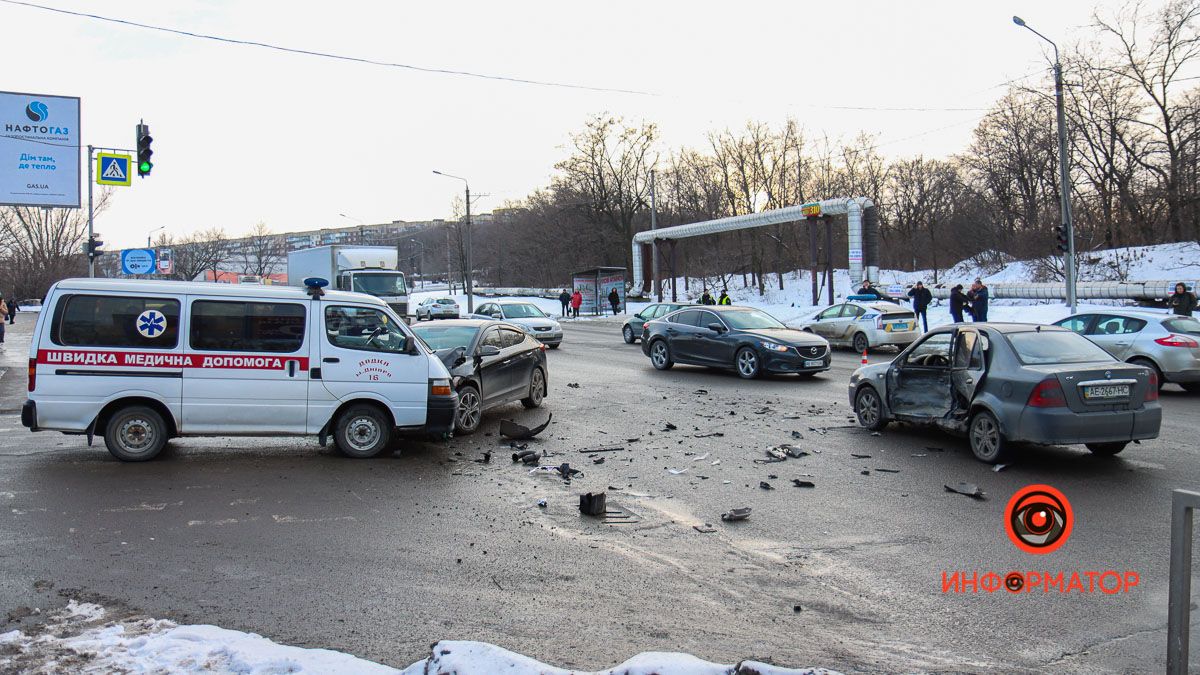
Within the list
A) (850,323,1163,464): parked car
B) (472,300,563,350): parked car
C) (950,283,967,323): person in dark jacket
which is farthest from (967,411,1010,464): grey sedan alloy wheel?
(472,300,563,350): parked car

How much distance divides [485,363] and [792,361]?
7213 millimetres

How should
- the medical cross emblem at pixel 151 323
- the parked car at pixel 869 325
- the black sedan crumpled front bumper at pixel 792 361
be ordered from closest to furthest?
the medical cross emblem at pixel 151 323, the black sedan crumpled front bumper at pixel 792 361, the parked car at pixel 869 325

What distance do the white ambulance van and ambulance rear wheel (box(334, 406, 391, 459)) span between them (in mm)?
11

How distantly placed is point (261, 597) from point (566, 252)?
66.0m

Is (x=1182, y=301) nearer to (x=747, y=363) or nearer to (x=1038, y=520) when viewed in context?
(x=747, y=363)

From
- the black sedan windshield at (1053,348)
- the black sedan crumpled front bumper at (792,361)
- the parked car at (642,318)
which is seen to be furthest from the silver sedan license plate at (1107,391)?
the parked car at (642,318)

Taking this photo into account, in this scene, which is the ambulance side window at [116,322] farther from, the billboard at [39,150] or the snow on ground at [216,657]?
the billboard at [39,150]

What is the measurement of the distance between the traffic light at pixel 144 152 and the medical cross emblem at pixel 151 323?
1231 cm

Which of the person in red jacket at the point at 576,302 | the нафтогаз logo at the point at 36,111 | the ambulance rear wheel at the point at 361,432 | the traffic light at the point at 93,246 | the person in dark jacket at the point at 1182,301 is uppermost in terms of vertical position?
the нафтогаз logo at the point at 36,111

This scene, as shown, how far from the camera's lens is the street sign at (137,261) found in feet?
101

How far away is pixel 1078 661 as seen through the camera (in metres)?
4.11

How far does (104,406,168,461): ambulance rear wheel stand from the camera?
8.77m

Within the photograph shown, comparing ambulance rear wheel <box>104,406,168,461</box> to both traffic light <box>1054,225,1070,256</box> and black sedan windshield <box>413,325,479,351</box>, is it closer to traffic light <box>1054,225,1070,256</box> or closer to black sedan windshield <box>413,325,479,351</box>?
black sedan windshield <box>413,325,479,351</box>

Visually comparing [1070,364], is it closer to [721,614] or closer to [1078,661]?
[1078,661]
